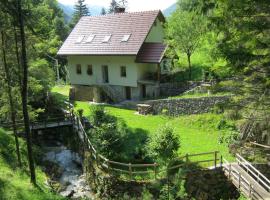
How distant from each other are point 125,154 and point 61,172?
173 inches

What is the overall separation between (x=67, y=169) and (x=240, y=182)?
1122 cm

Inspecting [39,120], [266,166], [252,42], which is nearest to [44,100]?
[39,120]

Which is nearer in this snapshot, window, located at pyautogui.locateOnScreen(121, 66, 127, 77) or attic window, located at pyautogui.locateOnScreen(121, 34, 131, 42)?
attic window, located at pyautogui.locateOnScreen(121, 34, 131, 42)

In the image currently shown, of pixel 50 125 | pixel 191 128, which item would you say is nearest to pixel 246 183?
pixel 191 128

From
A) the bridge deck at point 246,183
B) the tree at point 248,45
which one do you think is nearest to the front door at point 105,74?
the tree at point 248,45

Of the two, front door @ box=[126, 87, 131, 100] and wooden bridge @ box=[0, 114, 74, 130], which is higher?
front door @ box=[126, 87, 131, 100]

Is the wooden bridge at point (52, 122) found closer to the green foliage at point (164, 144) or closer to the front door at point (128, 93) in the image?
the front door at point (128, 93)

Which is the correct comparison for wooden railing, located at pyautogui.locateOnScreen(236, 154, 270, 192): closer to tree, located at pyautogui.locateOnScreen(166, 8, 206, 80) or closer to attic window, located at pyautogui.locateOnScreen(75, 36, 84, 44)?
tree, located at pyautogui.locateOnScreen(166, 8, 206, 80)

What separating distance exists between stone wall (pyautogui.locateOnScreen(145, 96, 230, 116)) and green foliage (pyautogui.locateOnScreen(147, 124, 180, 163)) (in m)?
8.72

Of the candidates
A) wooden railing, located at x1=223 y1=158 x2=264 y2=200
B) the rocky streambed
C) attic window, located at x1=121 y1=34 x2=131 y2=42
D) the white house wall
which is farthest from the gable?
wooden railing, located at x1=223 y1=158 x2=264 y2=200

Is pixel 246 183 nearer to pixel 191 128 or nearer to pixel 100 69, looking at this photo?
pixel 191 128

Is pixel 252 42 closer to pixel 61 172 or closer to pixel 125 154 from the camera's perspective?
pixel 125 154

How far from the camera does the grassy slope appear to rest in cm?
1575

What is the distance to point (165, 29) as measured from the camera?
119ft
